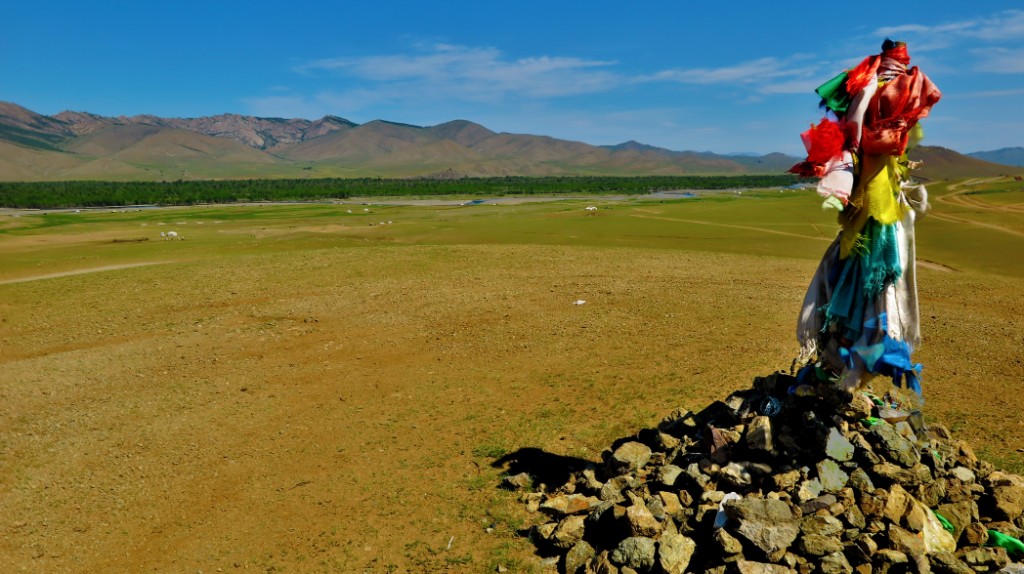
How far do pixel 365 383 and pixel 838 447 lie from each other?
12.1 meters

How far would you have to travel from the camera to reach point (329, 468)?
469 inches

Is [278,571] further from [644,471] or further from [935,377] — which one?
[935,377]

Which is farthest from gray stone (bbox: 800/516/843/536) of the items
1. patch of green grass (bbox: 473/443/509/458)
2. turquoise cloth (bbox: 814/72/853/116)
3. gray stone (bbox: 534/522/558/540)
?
patch of green grass (bbox: 473/443/509/458)

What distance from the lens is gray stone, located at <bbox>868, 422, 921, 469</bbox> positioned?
8.13 metres

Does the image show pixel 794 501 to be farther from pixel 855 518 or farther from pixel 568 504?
pixel 568 504

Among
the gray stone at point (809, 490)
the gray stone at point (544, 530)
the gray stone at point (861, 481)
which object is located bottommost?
the gray stone at point (544, 530)

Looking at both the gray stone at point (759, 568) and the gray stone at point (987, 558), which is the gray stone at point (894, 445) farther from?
the gray stone at point (759, 568)

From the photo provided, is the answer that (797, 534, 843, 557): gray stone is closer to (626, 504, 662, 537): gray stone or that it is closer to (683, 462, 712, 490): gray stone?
(683, 462, 712, 490): gray stone

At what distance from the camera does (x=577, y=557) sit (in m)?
8.27

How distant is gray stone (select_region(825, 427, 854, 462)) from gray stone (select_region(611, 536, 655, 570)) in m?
3.02

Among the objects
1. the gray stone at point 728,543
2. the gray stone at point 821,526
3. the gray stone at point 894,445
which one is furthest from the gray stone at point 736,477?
the gray stone at point 894,445

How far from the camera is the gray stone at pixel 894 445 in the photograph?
8.13m

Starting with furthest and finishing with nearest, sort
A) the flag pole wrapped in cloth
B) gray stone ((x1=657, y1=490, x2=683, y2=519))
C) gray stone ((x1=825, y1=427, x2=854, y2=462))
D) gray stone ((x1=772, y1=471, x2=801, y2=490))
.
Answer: gray stone ((x1=657, y1=490, x2=683, y2=519)) → gray stone ((x1=825, y1=427, x2=854, y2=462)) → gray stone ((x1=772, y1=471, x2=801, y2=490)) → the flag pole wrapped in cloth

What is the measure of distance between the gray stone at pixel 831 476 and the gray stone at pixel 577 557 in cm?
345
